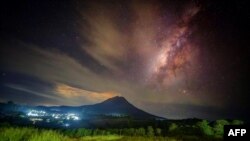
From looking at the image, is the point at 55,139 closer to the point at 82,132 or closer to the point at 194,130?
the point at 82,132

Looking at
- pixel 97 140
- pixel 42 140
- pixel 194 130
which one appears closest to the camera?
pixel 42 140

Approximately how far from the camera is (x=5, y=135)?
1572 centimetres

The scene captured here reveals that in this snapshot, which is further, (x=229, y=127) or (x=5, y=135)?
(x=5, y=135)

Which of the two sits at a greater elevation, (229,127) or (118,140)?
(229,127)

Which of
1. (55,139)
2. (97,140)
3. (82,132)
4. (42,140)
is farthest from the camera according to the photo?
(82,132)

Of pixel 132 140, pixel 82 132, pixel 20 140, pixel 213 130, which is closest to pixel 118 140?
pixel 132 140

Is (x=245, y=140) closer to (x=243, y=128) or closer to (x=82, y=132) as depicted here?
(x=243, y=128)

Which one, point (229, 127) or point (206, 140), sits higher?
point (229, 127)

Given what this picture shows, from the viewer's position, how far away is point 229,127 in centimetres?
1097

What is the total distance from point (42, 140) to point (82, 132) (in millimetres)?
18422

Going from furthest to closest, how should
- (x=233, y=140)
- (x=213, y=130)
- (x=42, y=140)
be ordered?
(x=213, y=130)
(x=42, y=140)
(x=233, y=140)

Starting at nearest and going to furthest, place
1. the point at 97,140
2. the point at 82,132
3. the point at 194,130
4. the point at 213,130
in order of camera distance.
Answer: the point at 97,140, the point at 82,132, the point at 213,130, the point at 194,130

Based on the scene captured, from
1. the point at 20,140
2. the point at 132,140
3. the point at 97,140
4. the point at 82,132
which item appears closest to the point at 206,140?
the point at 132,140

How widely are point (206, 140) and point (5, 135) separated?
861 inches
